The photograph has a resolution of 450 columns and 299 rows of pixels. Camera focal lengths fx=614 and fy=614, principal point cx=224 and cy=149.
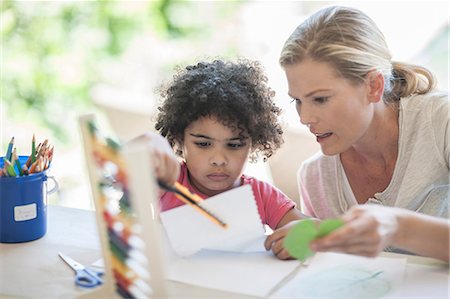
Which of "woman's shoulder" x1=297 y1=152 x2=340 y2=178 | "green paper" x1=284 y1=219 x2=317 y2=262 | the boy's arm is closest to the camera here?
"green paper" x1=284 y1=219 x2=317 y2=262

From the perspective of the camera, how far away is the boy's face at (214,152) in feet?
4.09

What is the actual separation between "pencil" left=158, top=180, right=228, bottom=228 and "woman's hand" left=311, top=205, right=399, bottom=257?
21 cm

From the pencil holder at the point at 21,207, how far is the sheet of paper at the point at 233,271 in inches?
12.8

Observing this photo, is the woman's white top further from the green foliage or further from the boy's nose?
the green foliage

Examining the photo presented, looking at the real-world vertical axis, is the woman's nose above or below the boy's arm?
above

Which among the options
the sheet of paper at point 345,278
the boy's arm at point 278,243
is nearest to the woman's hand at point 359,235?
the sheet of paper at point 345,278

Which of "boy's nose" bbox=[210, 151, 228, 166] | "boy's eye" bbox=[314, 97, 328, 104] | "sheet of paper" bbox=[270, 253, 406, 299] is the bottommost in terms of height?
"sheet of paper" bbox=[270, 253, 406, 299]

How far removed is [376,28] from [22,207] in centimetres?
81

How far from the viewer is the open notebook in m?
Answer: 0.72

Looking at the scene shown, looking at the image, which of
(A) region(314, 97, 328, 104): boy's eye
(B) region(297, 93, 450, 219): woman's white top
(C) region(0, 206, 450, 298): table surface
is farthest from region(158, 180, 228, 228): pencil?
(B) region(297, 93, 450, 219): woman's white top

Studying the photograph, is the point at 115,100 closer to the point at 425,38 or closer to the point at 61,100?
the point at 61,100

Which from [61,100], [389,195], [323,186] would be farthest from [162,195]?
[61,100]

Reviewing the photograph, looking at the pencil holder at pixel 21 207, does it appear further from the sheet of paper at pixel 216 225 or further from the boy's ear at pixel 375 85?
the boy's ear at pixel 375 85

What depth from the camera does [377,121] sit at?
1342mm
